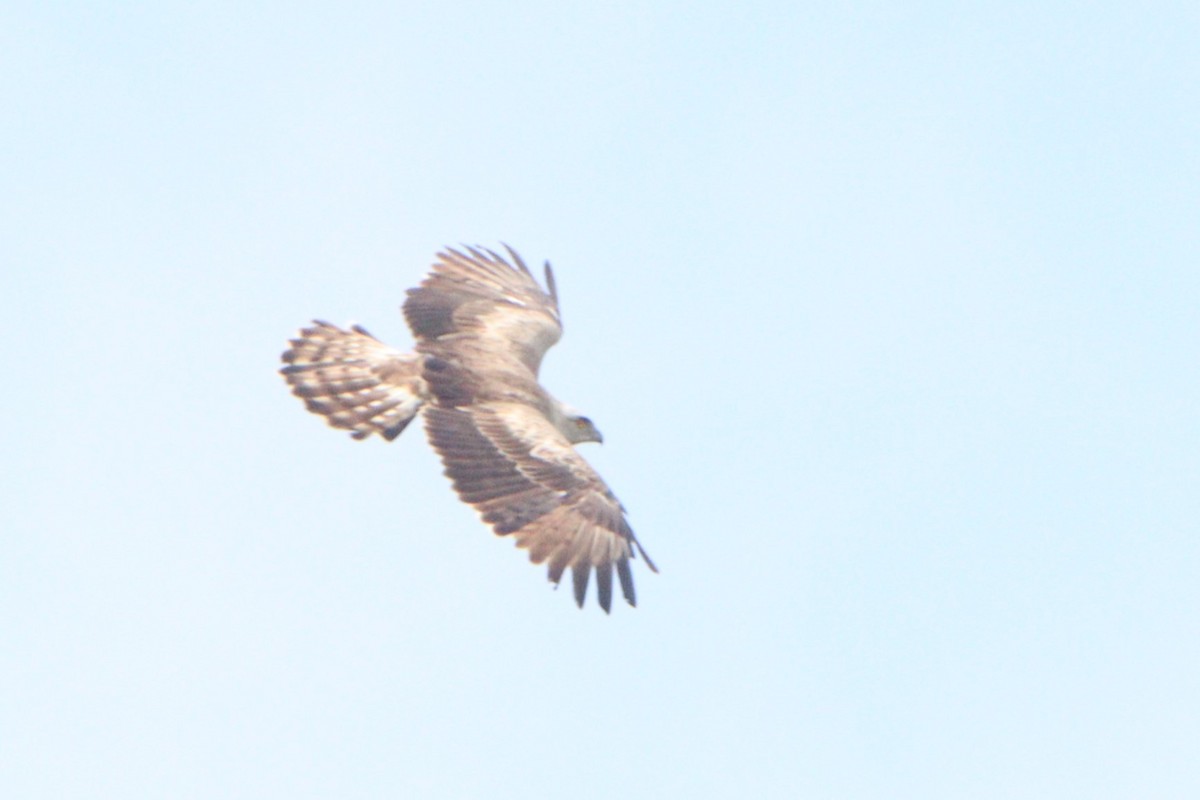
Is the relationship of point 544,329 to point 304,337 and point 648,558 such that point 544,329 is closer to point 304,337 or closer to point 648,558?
point 304,337

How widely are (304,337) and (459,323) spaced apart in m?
1.66

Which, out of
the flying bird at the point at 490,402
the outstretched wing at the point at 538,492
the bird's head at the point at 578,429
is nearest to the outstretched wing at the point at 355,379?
the flying bird at the point at 490,402

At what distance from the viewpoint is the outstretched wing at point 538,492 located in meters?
17.4

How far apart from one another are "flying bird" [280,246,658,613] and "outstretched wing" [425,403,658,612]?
0.01m

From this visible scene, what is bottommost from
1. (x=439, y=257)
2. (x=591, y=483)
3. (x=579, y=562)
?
(x=579, y=562)

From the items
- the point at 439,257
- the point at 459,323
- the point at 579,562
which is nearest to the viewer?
the point at 579,562

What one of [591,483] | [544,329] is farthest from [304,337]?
[591,483]

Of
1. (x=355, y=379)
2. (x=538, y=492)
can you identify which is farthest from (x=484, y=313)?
(x=538, y=492)

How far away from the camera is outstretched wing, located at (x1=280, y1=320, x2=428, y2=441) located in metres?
20.2

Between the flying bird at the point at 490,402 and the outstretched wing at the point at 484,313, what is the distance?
0.02 m

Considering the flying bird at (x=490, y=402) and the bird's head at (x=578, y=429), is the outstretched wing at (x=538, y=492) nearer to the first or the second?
the flying bird at (x=490, y=402)

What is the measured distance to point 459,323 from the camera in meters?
22.0

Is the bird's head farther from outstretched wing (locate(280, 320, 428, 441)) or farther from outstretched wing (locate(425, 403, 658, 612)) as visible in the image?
outstretched wing (locate(280, 320, 428, 441))

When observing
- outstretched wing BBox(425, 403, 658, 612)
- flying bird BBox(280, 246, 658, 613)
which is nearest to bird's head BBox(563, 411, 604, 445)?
flying bird BBox(280, 246, 658, 613)
